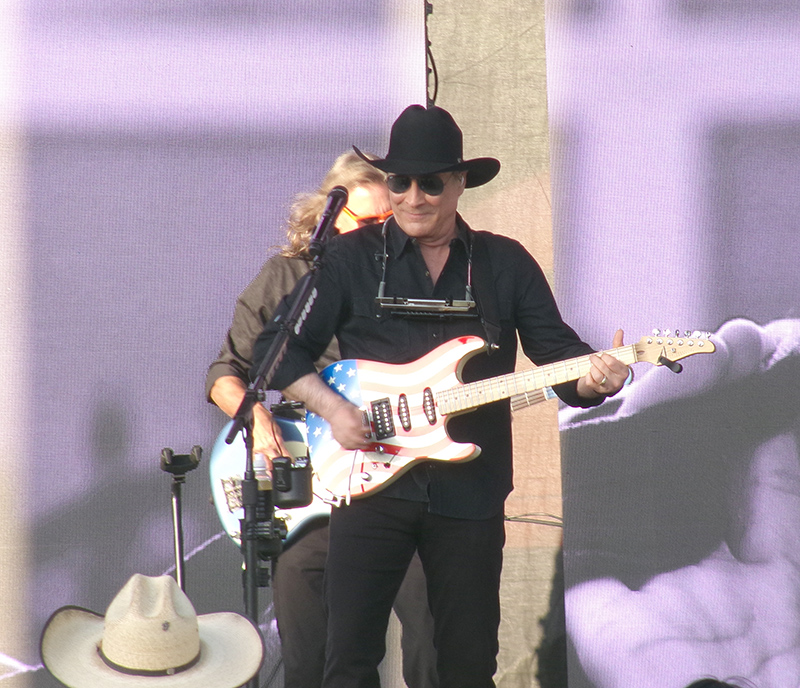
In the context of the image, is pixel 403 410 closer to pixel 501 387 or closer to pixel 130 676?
pixel 501 387

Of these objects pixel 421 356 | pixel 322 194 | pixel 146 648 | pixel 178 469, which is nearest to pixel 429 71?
pixel 322 194

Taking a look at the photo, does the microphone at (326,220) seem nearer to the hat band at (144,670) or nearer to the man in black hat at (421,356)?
the man in black hat at (421,356)

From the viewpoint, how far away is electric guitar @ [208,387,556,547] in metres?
3.23

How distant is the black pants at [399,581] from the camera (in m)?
2.62

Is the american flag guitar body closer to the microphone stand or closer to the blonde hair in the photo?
the microphone stand

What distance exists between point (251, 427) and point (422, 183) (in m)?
0.81

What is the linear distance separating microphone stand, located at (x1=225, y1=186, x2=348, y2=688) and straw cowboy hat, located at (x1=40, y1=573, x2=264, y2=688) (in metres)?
0.09

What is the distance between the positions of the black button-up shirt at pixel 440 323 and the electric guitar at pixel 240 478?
16.5 inches

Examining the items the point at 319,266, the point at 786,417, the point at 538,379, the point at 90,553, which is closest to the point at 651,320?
the point at 786,417

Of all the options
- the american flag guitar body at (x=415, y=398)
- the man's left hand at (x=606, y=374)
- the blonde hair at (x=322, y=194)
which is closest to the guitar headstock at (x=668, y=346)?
the american flag guitar body at (x=415, y=398)

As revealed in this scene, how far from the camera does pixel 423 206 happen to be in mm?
2787

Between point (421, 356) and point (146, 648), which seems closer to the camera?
point (146, 648)

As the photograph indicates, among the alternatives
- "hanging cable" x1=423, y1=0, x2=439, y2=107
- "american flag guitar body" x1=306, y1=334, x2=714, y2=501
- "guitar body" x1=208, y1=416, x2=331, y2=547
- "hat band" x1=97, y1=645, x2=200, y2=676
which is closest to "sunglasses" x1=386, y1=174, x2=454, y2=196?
"american flag guitar body" x1=306, y1=334, x2=714, y2=501

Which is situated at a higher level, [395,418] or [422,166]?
[422,166]
